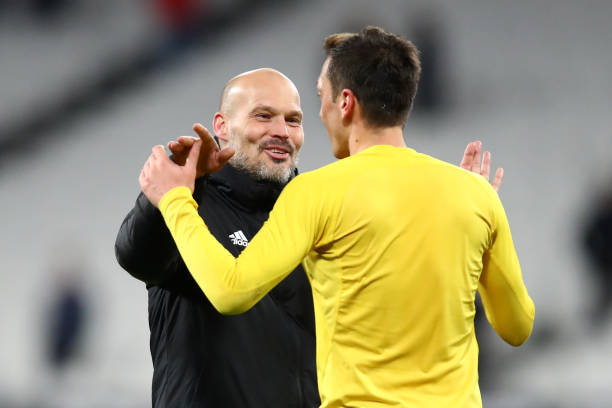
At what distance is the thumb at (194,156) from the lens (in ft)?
4.71

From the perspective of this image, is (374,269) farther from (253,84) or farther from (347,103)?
(253,84)

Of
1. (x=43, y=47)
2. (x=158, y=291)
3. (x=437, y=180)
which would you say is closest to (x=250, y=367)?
(x=158, y=291)

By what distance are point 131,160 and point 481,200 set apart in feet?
13.1

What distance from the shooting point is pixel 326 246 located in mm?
1306

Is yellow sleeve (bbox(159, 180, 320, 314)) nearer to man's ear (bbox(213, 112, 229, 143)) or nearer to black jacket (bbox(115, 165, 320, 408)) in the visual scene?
black jacket (bbox(115, 165, 320, 408))

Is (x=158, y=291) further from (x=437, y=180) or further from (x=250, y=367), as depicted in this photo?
(x=437, y=180)

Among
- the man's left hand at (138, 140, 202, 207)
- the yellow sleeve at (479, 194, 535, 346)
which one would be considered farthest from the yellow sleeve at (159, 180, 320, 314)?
the yellow sleeve at (479, 194, 535, 346)

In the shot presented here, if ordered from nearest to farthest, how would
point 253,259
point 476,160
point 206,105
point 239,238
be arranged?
point 253,259
point 476,160
point 239,238
point 206,105

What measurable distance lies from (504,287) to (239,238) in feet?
2.44

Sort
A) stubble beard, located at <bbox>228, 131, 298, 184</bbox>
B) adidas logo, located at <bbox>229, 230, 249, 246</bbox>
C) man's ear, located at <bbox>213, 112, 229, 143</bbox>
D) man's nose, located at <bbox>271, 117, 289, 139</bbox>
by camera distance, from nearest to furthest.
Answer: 1. adidas logo, located at <bbox>229, 230, 249, 246</bbox>
2. stubble beard, located at <bbox>228, 131, 298, 184</bbox>
3. man's nose, located at <bbox>271, 117, 289, 139</bbox>
4. man's ear, located at <bbox>213, 112, 229, 143</bbox>

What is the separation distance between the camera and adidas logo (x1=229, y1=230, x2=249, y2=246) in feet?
6.34

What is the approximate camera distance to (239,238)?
1.94 meters

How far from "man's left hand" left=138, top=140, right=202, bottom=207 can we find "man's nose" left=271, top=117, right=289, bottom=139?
783 mm

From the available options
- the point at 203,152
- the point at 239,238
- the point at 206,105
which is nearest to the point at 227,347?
the point at 239,238
